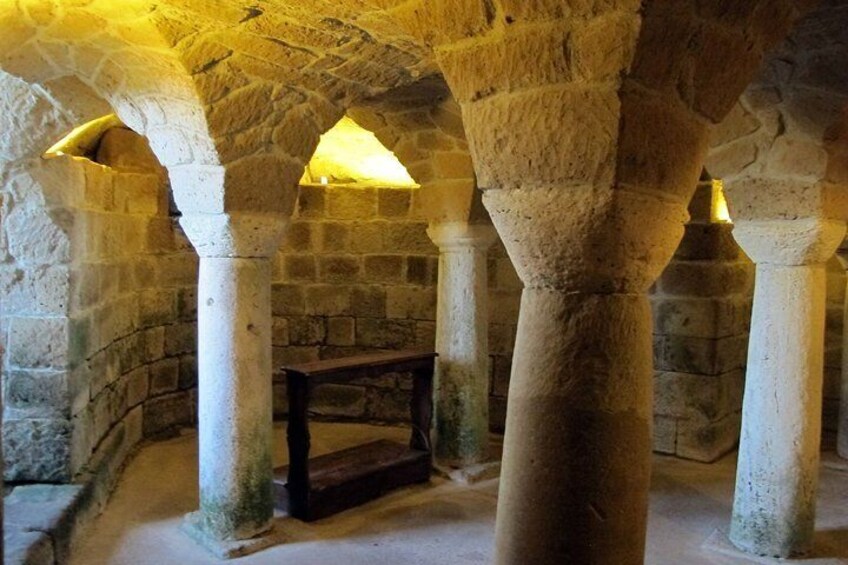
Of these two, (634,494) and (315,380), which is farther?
(315,380)

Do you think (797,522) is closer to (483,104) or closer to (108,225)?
(483,104)

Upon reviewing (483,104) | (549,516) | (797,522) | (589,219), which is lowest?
(797,522)

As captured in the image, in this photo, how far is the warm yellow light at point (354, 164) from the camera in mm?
6000

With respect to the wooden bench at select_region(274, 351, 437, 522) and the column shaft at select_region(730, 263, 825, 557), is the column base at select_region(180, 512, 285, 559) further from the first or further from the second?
the column shaft at select_region(730, 263, 825, 557)

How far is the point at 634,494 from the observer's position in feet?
5.18

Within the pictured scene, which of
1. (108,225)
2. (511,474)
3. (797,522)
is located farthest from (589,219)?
(108,225)

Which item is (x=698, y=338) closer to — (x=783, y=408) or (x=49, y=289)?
(x=783, y=408)

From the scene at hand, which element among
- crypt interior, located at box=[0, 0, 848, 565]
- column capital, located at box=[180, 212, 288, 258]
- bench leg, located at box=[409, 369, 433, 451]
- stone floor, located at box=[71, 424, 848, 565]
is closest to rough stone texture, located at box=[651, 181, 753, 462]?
crypt interior, located at box=[0, 0, 848, 565]

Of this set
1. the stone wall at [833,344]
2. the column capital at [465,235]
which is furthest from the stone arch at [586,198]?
the stone wall at [833,344]

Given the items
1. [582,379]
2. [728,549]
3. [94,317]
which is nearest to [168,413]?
[94,317]

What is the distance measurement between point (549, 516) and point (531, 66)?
101 cm

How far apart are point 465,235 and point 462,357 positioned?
32.1 inches

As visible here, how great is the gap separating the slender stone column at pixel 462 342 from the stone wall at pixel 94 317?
2141 millimetres

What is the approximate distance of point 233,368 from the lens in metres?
3.36
